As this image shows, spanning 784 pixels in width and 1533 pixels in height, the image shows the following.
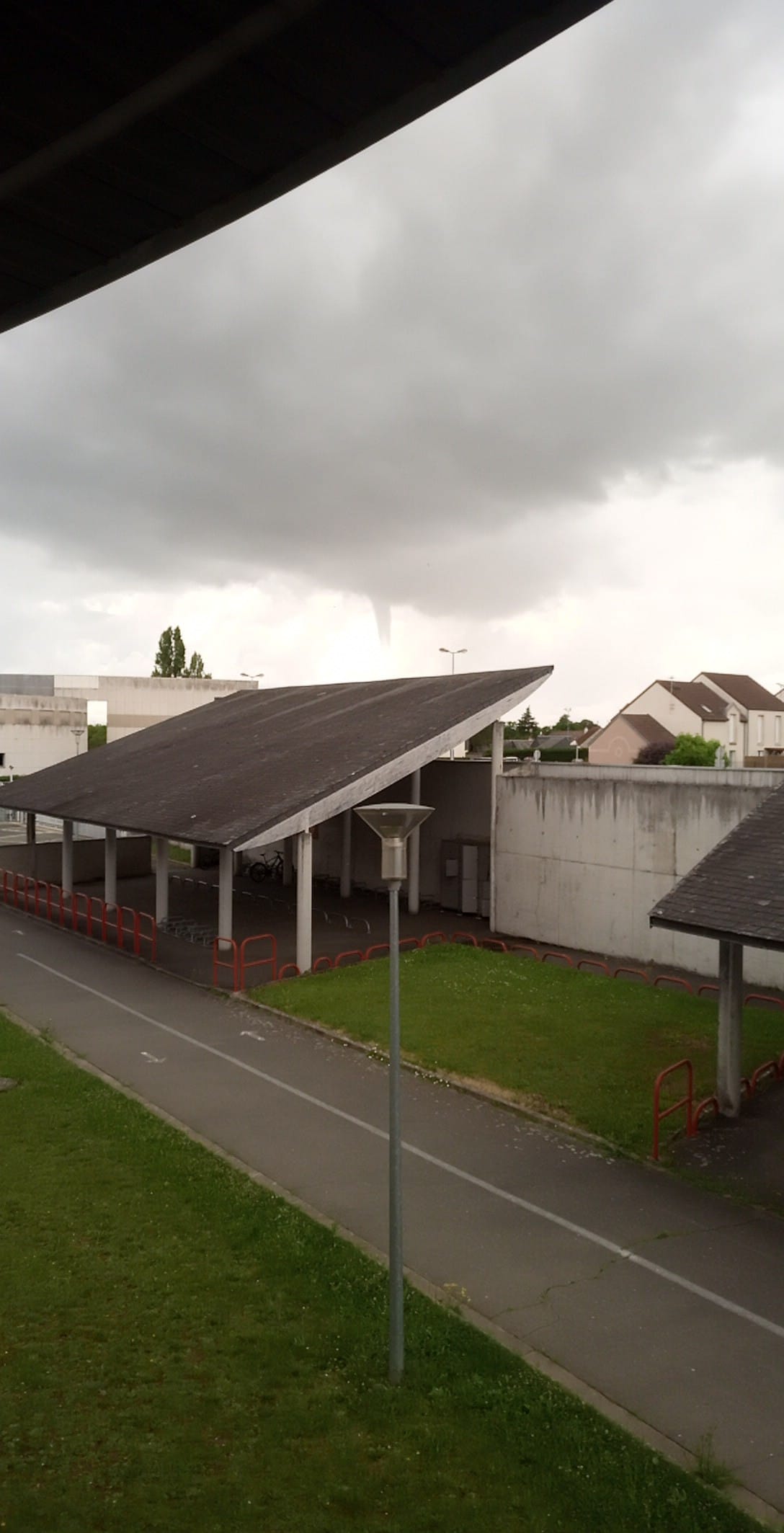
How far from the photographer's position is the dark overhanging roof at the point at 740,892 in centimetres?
1084

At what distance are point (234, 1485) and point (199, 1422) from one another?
0.66m

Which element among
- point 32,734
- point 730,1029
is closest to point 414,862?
point 730,1029

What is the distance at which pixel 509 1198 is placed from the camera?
1021cm

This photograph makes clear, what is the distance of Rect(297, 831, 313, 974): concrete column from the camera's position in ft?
62.6

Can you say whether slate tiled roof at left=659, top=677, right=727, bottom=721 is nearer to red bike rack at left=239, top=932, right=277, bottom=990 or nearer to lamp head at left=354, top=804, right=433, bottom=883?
red bike rack at left=239, top=932, right=277, bottom=990

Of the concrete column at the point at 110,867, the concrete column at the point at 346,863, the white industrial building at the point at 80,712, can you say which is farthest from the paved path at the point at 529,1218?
the white industrial building at the point at 80,712

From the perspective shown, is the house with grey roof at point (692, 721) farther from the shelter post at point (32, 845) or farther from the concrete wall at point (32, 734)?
the shelter post at point (32, 845)

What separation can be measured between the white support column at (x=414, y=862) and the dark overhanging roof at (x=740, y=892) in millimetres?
12402

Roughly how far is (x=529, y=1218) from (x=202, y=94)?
929 centimetres

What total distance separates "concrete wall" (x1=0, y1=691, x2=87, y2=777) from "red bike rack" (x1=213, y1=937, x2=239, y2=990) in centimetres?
4807

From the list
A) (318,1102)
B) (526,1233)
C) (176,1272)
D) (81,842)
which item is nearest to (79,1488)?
(176,1272)

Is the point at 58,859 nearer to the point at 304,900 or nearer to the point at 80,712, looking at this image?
the point at 304,900

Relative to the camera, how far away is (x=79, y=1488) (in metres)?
5.93

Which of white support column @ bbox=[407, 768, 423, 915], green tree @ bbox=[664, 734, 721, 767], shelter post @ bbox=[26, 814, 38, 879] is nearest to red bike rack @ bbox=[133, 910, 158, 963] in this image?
white support column @ bbox=[407, 768, 423, 915]
